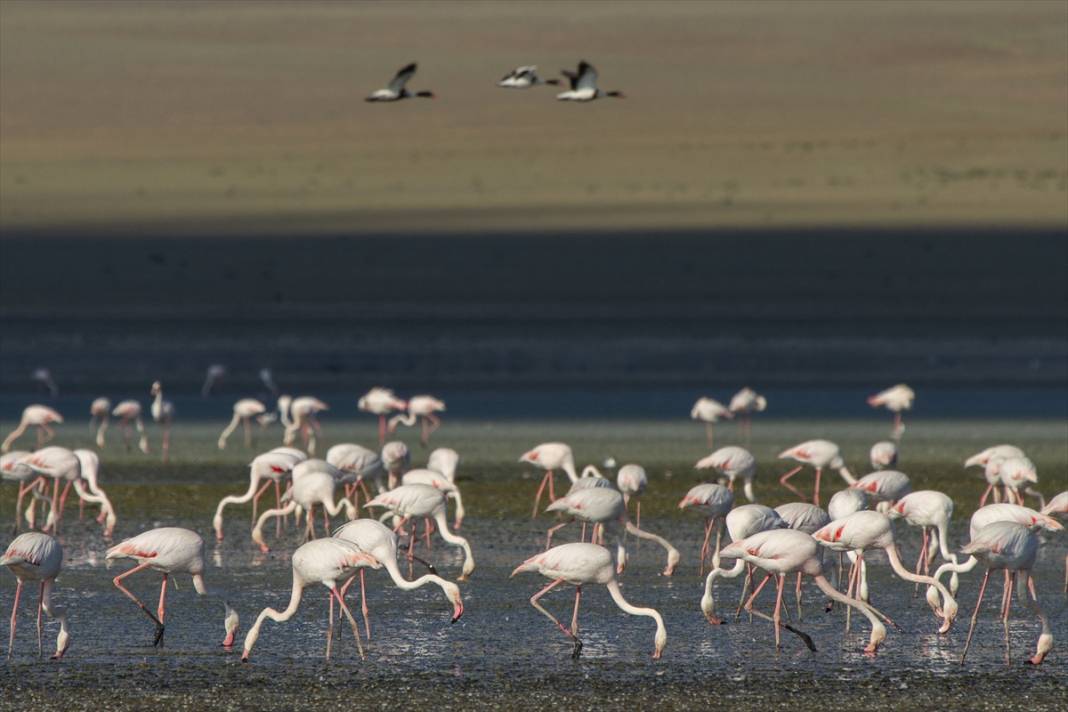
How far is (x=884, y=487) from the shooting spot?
14.0 meters

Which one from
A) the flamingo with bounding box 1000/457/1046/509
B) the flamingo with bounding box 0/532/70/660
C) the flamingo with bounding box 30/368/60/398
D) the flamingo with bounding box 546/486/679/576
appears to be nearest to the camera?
the flamingo with bounding box 0/532/70/660

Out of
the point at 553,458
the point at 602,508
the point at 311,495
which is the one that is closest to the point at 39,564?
the point at 311,495

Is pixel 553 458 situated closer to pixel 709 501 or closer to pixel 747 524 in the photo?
pixel 709 501

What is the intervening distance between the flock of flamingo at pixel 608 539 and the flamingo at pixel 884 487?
0.01 m

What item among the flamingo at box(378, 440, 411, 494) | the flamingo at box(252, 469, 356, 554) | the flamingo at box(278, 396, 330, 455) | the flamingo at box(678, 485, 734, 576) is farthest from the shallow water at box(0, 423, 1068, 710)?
the flamingo at box(278, 396, 330, 455)

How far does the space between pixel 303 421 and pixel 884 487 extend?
8.76 meters

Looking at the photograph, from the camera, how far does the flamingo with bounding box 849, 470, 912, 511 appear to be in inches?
551

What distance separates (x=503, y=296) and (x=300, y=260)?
5686 millimetres

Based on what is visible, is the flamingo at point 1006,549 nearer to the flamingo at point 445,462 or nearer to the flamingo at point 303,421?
the flamingo at point 445,462

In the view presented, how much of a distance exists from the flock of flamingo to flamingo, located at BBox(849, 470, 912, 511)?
1 centimetres

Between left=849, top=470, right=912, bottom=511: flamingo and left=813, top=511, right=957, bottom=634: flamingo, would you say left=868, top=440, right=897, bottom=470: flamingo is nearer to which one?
left=849, top=470, right=912, bottom=511: flamingo

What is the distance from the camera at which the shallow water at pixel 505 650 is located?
9688 mm

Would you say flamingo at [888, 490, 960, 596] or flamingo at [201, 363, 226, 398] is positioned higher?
flamingo at [888, 490, 960, 596]

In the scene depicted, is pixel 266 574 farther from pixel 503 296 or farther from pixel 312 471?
pixel 503 296
